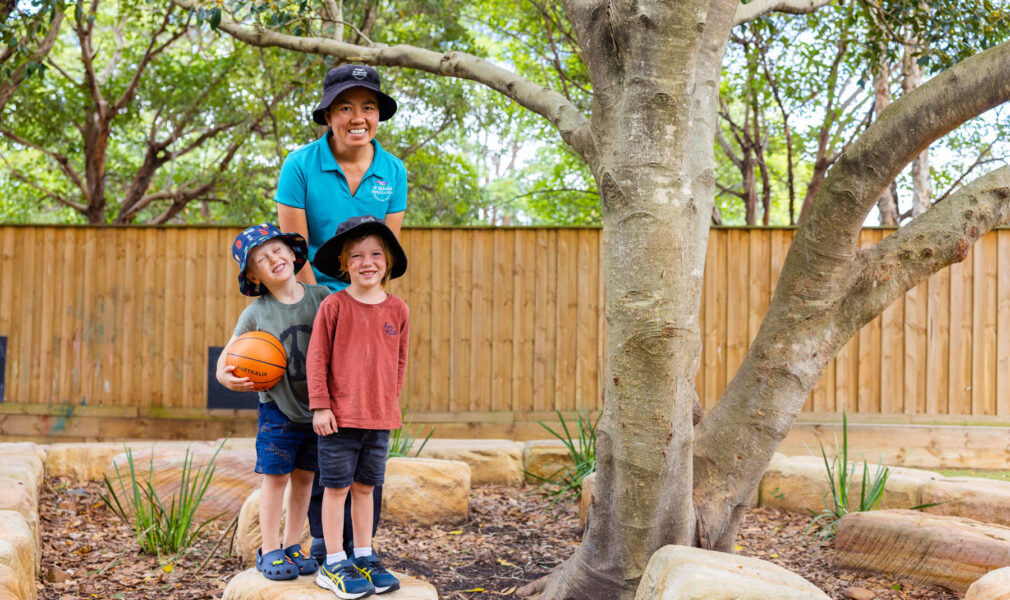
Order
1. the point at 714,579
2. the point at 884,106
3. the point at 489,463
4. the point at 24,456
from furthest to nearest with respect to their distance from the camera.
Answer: the point at 884,106
the point at 489,463
the point at 24,456
the point at 714,579

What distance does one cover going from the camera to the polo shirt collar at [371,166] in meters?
3.04

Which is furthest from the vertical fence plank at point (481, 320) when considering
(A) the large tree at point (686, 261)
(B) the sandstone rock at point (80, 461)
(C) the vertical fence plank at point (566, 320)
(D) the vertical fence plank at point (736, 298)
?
(A) the large tree at point (686, 261)

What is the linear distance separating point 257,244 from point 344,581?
1163 millimetres

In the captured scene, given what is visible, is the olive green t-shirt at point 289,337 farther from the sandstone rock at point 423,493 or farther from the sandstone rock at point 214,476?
the sandstone rock at point 214,476

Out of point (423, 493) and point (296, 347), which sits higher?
point (296, 347)

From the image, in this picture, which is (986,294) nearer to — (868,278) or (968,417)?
(968,417)

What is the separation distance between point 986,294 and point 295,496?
590 cm

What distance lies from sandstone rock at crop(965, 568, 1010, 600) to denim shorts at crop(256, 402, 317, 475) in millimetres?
2203

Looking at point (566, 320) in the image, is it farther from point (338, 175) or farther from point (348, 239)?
point (348, 239)

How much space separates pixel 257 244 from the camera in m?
2.82

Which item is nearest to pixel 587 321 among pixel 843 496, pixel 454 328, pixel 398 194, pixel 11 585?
pixel 454 328

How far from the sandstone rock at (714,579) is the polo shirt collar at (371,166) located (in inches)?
65.8

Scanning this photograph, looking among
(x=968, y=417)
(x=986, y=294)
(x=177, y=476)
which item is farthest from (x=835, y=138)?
(x=177, y=476)

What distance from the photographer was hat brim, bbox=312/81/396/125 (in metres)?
2.93
